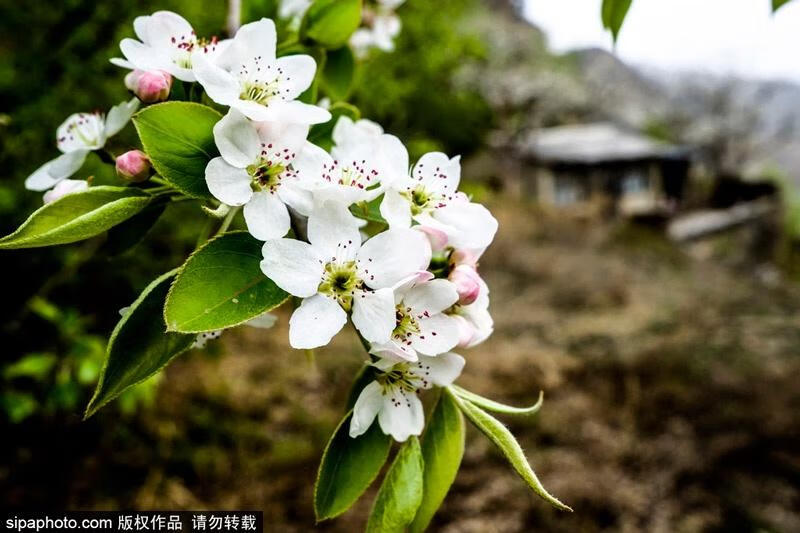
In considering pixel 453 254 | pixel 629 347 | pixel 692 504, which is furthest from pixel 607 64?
pixel 453 254

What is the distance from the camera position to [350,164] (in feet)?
1.78

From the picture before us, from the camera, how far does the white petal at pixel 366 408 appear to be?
51 centimetres

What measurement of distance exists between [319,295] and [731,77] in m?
24.3

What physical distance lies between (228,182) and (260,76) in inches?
4.2

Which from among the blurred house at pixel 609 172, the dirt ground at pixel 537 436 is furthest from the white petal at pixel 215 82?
the blurred house at pixel 609 172

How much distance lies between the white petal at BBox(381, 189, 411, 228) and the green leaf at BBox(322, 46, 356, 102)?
1.21ft

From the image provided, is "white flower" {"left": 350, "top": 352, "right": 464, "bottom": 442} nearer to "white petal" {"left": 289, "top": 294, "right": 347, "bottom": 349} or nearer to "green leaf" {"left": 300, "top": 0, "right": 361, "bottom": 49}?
"white petal" {"left": 289, "top": 294, "right": 347, "bottom": 349}

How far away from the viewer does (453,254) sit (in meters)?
0.53

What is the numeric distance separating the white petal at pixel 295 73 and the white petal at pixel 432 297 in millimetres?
185

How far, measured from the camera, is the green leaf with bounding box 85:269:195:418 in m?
0.45

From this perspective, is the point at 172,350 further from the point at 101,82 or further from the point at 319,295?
the point at 101,82

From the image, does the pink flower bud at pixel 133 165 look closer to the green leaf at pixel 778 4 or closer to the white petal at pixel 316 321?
the white petal at pixel 316 321

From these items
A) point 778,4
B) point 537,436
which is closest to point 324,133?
point 778,4

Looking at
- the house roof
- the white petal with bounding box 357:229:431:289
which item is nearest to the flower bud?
the white petal with bounding box 357:229:431:289
